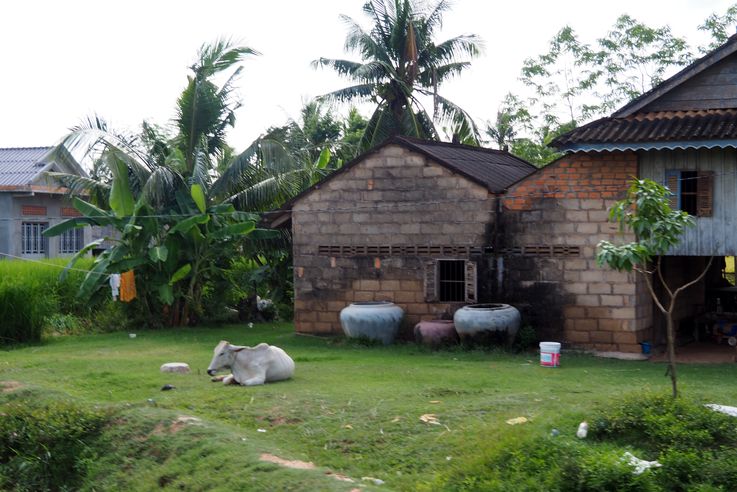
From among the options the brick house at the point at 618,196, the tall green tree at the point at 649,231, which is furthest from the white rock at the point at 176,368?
the tall green tree at the point at 649,231

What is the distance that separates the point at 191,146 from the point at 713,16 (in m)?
17.6

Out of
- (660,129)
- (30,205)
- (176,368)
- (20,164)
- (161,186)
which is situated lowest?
(176,368)

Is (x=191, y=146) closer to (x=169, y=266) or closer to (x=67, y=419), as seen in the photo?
(x=169, y=266)

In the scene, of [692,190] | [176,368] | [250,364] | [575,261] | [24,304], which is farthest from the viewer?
[24,304]

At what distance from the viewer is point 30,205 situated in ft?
101

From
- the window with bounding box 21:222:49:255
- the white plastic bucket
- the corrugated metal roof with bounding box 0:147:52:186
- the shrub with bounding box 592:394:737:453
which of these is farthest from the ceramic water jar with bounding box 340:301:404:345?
the window with bounding box 21:222:49:255

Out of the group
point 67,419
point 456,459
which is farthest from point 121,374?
point 456,459

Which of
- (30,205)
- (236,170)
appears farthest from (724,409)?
(30,205)

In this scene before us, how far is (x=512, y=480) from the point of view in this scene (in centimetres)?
818

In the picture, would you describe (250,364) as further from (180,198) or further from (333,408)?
(180,198)

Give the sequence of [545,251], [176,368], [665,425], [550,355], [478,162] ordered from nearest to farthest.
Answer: [665,425], [176,368], [550,355], [545,251], [478,162]

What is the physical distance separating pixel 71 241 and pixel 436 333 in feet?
68.1

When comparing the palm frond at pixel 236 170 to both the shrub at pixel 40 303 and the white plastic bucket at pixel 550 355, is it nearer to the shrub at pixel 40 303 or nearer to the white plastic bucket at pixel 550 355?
the shrub at pixel 40 303

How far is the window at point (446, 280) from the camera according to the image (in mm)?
17859
